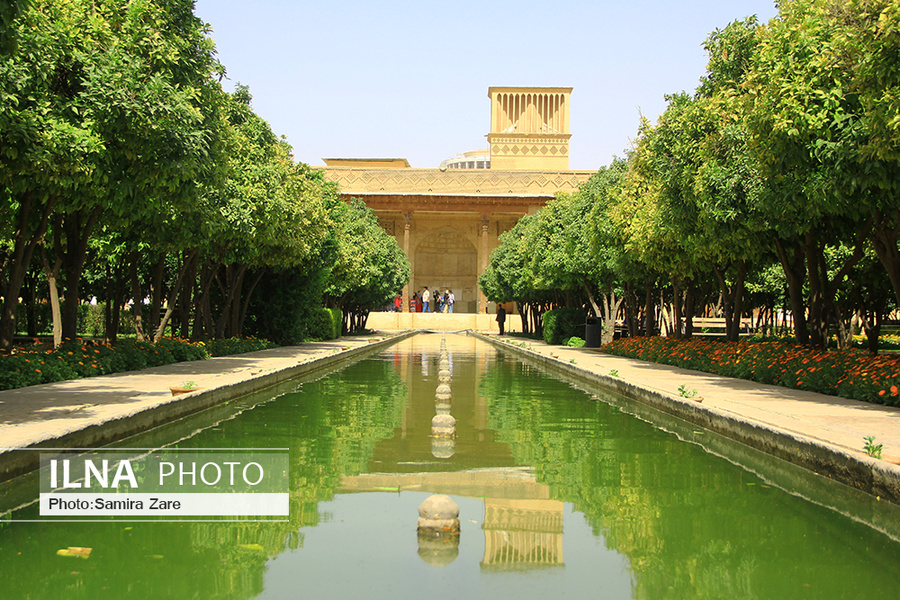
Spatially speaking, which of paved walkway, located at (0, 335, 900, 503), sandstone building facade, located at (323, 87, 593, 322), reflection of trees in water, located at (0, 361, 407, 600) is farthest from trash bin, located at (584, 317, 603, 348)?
sandstone building facade, located at (323, 87, 593, 322)

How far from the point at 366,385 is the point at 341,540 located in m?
8.79

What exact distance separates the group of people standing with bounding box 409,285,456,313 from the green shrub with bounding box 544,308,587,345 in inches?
1100

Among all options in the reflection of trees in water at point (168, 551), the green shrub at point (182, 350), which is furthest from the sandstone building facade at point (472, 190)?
the reflection of trees in water at point (168, 551)

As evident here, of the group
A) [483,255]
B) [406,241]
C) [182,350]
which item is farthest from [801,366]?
[406,241]

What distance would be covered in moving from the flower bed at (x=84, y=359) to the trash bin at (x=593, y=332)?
12.6 metres

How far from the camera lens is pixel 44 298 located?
29281 mm

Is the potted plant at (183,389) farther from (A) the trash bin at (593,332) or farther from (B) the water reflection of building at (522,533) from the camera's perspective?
(A) the trash bin at (593,332)

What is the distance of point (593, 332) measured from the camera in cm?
2564

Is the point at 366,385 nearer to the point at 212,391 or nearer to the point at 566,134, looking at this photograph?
the point at 212,391

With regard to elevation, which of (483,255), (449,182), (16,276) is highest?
(449,182)

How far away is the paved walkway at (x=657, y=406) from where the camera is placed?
5.61 metres

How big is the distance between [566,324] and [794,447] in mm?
22337

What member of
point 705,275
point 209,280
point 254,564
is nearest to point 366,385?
point 209,280

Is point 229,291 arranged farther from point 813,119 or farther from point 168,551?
point 168,551
